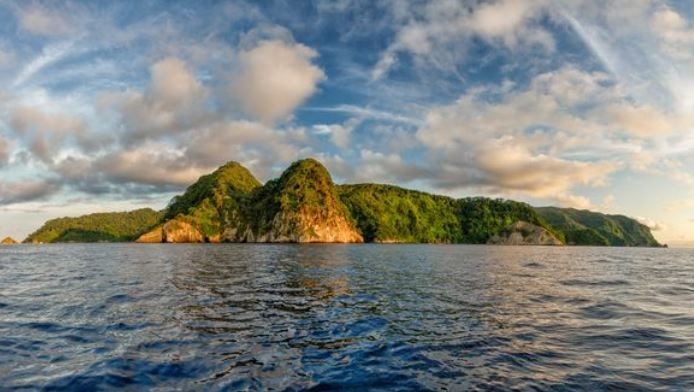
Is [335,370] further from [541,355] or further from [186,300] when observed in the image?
[186,300]

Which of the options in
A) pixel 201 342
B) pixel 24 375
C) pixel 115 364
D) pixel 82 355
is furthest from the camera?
pixel 201 342

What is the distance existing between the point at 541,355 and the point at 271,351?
9461 millimetres

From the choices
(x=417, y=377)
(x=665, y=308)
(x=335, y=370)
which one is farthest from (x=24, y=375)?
(x=665, y=308)

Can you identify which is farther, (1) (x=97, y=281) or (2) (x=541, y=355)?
(1) (x=97, y=281)

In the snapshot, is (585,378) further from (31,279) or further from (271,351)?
(31,279)

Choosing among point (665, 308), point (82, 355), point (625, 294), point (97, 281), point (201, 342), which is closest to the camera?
point (82, 355)

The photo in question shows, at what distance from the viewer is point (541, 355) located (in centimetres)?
1455

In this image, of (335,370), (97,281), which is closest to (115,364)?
(335,370)

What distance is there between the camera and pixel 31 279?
38.5m

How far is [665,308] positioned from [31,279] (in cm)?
4991

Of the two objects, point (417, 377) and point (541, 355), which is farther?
point (541, 355)

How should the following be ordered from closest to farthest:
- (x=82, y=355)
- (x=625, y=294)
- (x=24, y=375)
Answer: (x=24, y=375) < (x=82, y=355) < (x=625, y=294)

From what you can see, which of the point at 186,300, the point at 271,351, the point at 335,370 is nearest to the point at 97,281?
the point at 186,300

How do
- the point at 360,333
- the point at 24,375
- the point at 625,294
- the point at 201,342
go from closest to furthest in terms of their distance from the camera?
1. the point at 24,375
2. the point at 201,342
3. the point at 360,333
4. the point at 625,294
